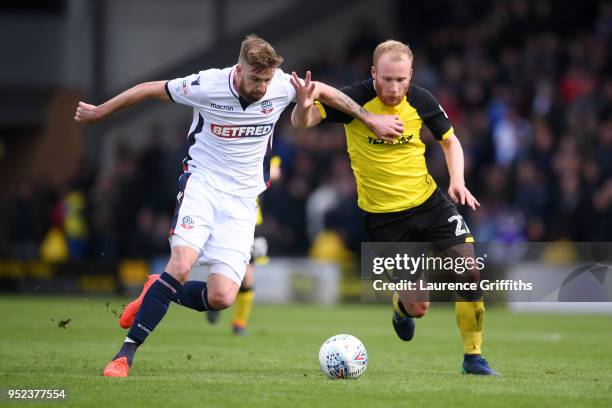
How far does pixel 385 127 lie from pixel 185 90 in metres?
1.55

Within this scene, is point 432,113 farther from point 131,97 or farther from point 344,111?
point 131,97

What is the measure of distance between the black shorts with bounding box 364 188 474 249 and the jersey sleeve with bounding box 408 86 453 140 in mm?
583

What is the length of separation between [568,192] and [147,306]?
454 inches

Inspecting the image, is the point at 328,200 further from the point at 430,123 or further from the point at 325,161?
the point at 430,123

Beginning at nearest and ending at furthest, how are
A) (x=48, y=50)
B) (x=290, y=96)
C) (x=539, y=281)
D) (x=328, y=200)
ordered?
(x=290, y=96) → (x=539, y=281) → (x=328, y=200) → (x=48, y=50)

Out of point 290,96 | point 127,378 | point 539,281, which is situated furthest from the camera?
point 539,281

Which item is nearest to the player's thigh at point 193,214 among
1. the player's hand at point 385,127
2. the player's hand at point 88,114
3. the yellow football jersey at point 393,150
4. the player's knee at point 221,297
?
the player's knee at point 221,297

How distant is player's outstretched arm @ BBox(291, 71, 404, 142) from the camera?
340 inches

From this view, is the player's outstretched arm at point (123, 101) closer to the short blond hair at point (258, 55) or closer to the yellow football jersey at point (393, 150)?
the short blond hair at point (258, 55)

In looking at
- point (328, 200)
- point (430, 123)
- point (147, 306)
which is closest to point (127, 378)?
point (147, 306)

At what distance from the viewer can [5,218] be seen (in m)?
28.2

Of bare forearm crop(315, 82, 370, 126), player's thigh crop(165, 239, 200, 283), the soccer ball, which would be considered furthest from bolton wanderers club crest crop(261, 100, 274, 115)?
the soccer ball

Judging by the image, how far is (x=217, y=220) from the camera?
8.75 m

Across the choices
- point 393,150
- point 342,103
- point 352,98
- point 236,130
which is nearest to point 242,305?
point 393,150
